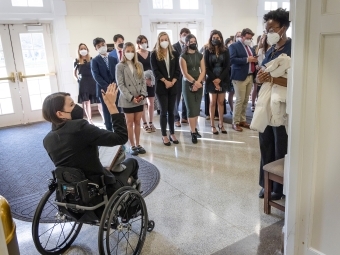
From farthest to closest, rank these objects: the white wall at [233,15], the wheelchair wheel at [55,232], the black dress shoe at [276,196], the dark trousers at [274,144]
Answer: the white wall at [233,15] → the black dress shoe at [276,196] → the dark trousers at [274,144] → the wheelchair wheel at [55,232]

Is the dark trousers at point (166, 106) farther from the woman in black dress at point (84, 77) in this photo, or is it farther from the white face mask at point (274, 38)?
the white face mask at point (274, 38)

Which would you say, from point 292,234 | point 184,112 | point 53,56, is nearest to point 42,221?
point 292,234

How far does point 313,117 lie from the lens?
1200 millimetres

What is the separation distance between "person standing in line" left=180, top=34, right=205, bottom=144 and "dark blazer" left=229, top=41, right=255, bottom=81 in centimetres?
65

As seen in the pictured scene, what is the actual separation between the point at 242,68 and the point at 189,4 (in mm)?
3133

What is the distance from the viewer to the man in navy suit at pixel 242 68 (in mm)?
4488

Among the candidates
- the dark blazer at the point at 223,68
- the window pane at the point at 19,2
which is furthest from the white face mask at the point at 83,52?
the dark blazer at the point at 223,68

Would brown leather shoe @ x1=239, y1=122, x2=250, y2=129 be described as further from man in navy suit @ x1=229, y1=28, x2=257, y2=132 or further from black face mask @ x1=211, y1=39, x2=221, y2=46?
black face mask @ x1=211, y1=39, x2=221, y2=46

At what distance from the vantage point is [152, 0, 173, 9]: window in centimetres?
658

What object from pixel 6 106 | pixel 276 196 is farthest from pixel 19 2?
pixel 276 196

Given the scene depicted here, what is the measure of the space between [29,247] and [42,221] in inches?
12.8

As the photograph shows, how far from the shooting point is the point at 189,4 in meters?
6.96

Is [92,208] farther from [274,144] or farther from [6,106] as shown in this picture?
[6,106]

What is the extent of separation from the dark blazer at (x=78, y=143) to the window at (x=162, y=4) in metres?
5.29
